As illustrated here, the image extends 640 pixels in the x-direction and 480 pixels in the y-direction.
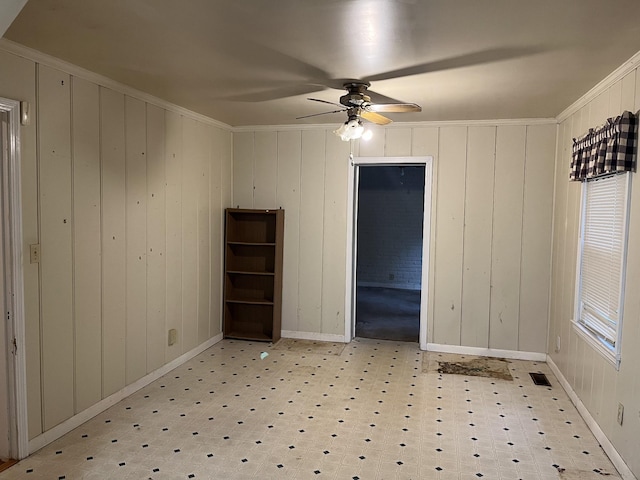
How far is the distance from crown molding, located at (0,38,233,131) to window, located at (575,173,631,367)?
11.1 feet

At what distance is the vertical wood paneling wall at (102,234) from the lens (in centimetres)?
281

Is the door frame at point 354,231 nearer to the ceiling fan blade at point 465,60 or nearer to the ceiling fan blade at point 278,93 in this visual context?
the ceiling fan blade at point 278,93

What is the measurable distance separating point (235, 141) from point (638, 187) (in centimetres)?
390

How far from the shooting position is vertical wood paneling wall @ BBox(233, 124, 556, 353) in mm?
4621

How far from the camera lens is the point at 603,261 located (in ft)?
10.4

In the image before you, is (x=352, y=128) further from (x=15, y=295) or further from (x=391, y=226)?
(x=391, y=226)

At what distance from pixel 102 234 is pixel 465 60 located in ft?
8.64

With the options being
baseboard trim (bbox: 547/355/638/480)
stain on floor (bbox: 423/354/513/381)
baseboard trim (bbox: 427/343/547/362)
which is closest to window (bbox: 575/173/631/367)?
baseboard trim (bbox: 547/355/638/480)

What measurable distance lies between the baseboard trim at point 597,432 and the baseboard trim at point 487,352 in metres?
0.42

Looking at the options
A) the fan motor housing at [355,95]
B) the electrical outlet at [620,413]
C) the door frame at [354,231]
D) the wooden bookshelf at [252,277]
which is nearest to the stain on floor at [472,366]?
the door frame at [354,231]

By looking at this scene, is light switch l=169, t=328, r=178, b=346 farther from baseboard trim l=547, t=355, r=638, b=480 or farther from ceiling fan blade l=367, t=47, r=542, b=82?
baseboard trim l=547, t=355, r=638, b=480

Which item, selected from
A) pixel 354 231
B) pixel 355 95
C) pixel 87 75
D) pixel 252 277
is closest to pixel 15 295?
pixel 87 75

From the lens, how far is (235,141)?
17.5 feet

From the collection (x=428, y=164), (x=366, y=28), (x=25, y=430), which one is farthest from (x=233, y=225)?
(x=366, y=28)
